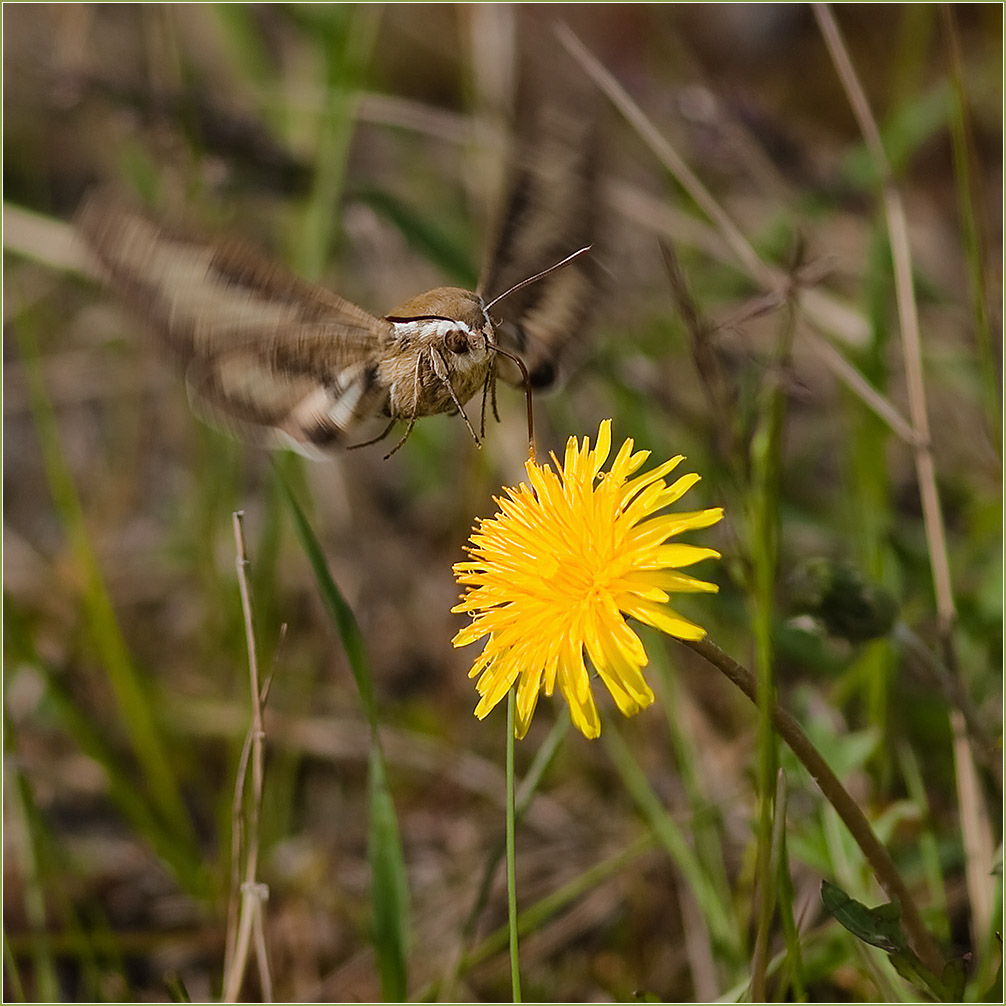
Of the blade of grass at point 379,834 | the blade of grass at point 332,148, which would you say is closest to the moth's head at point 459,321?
the blade of grass at point 379,834

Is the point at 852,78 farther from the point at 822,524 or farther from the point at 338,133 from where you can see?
the point at 338,133

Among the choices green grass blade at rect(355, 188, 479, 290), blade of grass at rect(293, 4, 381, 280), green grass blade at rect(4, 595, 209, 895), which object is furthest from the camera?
blade of grass at rect(293, 4, 381, 280)

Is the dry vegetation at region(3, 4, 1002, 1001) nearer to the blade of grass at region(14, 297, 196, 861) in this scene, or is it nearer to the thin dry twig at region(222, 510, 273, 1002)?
the blade of grass at region(14, 297, 196, 861)

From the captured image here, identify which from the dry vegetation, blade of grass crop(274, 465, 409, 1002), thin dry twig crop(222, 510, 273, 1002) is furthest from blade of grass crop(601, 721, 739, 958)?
thin dry twig crop(222, 510, 273, 1002)

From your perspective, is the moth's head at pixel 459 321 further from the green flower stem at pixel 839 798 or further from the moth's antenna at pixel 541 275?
the green flower stem at pixel 839 798

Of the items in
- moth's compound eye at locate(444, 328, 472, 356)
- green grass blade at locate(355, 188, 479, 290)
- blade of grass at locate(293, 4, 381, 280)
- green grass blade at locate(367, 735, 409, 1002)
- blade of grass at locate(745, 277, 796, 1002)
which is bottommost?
green grass blade at locate(367, 735, 409, 1002)

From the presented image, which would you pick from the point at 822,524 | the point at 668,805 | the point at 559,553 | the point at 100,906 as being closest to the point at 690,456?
the point at 822,524
